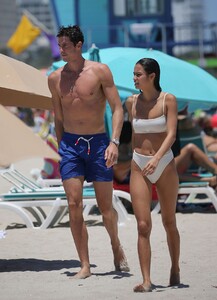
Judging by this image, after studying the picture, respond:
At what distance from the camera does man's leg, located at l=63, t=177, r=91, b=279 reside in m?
6.50

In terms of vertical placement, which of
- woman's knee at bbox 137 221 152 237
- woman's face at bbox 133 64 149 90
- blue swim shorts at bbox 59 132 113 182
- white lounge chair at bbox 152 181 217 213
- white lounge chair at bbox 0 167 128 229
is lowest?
white lounge chair at bbox 152 181 217 213

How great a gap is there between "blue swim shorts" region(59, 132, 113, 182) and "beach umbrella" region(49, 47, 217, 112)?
158 inches

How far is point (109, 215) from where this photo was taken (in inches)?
265

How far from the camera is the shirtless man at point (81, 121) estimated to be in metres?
6.57

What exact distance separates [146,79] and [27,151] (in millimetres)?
3487

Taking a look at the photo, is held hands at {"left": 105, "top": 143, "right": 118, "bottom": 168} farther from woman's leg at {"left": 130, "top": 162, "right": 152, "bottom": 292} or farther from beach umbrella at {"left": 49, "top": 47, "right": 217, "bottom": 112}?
beach umbrella at {"left": 49, "top": 47, "right": 217, "bottom": 112}

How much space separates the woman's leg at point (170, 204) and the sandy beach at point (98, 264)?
161 mm

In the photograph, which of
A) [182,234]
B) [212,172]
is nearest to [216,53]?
[212,172]

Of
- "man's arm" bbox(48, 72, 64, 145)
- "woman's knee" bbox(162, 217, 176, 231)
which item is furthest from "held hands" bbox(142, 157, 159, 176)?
"man's arm" bbox(48, 72, 64, 145)

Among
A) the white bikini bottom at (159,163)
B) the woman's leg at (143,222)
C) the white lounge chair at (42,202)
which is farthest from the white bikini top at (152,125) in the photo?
the white lounge chair at (42,202)

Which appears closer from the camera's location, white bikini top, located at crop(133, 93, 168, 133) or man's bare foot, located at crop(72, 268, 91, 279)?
white bikini top, located at crop(133, 93, 168, 133)

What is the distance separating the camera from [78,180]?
654 cm

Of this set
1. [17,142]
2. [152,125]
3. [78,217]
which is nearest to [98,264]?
[78,217]

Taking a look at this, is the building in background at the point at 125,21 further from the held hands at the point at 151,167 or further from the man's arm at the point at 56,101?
the held hands at the point at 151,167
